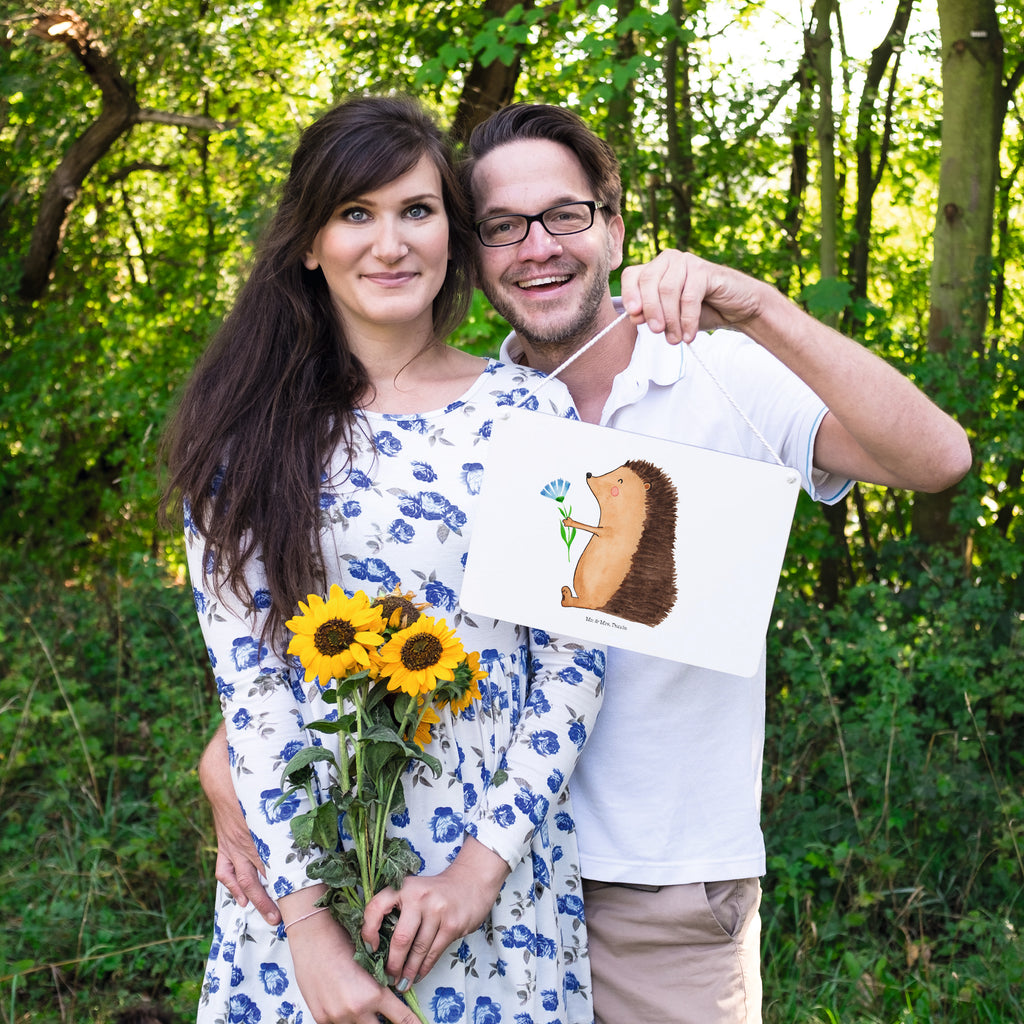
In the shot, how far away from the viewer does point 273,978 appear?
1.76 metres

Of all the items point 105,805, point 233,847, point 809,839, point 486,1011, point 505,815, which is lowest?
point 105,805

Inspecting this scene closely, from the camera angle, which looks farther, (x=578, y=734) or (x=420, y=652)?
(x=578, y=734)

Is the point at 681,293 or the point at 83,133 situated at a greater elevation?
the point at 83,133

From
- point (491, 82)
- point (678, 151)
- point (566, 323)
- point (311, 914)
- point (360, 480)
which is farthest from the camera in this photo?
point (491, 82)

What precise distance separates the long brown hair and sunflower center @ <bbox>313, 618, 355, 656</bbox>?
9.7 inches

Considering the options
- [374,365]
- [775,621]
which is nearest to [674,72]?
[775,621]

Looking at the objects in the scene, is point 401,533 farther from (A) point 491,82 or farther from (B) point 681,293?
(A) point 491,82

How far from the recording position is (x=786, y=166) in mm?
5711

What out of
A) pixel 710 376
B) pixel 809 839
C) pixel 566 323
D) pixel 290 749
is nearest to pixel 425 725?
pixel 290 749

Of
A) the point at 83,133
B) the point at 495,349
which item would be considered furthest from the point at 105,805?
the point at 83,133

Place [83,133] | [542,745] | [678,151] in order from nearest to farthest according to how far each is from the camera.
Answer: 1. [542,745]
2. [678,151]
3. [83,133]

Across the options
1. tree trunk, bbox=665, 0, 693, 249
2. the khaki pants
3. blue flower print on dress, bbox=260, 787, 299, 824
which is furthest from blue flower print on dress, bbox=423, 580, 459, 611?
tree trunk, bbox=665, 0, 693, 249

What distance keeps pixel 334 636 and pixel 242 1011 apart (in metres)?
0.74

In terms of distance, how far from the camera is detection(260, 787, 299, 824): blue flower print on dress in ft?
5.49
